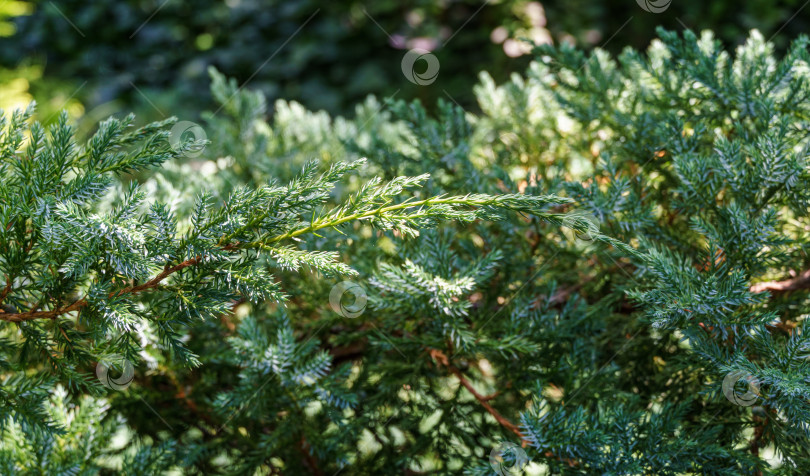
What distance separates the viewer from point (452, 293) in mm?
872

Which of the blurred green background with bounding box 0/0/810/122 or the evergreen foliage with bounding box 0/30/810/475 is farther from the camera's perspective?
the blurred green background with bounding box 0/0/810/122

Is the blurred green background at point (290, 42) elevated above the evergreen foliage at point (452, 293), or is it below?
below

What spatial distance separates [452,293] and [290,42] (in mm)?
3728

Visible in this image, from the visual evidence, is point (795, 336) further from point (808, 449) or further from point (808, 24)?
point (808, 24)

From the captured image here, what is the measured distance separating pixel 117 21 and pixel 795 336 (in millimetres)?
4585

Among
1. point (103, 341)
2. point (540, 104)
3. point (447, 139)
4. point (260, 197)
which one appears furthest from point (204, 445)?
point (540, 104)

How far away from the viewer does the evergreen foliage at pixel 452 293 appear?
774 mm

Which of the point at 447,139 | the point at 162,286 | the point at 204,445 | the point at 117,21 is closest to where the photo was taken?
the point at 162,286

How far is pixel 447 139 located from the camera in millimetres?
1294

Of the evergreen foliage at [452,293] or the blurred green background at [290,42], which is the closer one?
the evergreen foliage at [452,293]

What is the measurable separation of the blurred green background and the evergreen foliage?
260 cm

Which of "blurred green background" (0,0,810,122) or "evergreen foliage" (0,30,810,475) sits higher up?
"evergreen foliage" (0,30,810,475)

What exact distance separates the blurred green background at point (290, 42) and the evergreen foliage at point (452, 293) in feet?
8.52

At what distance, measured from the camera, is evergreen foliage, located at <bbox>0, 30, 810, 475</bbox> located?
77 cm
